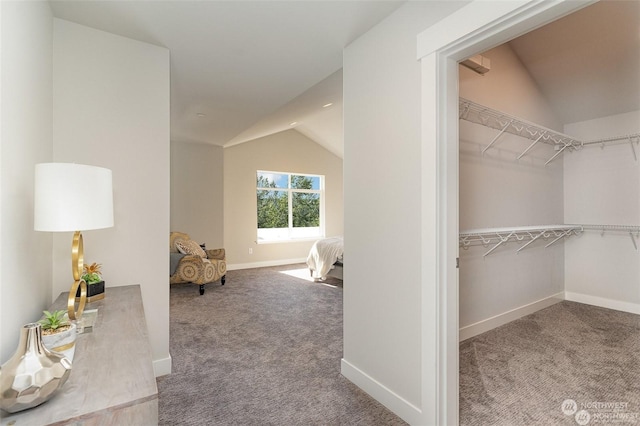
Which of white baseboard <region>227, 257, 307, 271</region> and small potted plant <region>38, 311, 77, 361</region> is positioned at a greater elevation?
small potted plant <region>38, 311, 77, 361</region>

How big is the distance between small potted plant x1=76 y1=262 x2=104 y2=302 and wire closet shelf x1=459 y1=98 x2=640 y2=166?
2982 mm

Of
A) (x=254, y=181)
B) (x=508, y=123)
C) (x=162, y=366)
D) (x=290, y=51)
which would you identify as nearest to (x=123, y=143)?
(x=290, y=51)

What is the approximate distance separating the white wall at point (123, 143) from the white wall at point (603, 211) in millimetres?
→ 4797

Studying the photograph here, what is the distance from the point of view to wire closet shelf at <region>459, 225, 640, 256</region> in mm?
2686

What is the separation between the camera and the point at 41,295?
1643 mm

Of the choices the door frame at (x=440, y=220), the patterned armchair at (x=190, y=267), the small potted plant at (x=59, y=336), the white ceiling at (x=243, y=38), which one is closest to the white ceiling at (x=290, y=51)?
the white ceiling at (x=243, y=38)

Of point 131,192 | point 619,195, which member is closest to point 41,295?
point 131,192

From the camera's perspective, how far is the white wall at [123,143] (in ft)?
6.42

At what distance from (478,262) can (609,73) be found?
243 centimetres

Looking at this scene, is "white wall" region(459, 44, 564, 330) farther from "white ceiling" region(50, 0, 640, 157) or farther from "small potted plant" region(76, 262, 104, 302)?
"small potted plant" region(76, 262, 104, 302)

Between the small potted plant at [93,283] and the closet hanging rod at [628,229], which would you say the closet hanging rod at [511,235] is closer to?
the closet hanging rod at [628,229]

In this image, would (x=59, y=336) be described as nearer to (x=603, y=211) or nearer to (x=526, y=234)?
(x=526, y=234)

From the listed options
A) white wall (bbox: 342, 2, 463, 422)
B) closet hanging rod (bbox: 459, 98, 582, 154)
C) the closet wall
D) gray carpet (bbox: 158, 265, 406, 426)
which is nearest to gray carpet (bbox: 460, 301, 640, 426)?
the closet wall

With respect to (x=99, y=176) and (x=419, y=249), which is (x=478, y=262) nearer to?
(x=419, y=249)
